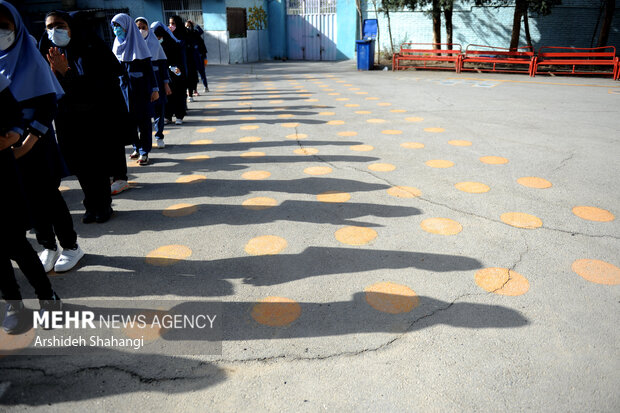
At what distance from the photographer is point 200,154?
5402 millimetres

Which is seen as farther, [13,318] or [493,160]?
[493,160]

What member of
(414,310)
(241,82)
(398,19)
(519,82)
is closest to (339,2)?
(398,19)

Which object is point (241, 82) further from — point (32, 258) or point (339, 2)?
point (32, 258)

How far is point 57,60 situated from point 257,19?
21.0 meters

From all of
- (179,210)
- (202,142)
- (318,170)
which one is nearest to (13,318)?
(179,210)

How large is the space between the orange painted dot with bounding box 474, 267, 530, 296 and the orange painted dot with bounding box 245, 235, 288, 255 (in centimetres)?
138

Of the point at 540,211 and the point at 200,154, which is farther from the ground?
the point at 200,154

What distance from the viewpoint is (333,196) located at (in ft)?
12.7

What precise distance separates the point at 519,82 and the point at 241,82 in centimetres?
876

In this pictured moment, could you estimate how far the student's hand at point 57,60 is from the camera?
9.67 feet

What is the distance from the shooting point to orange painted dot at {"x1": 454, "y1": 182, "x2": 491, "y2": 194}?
3.87 meters

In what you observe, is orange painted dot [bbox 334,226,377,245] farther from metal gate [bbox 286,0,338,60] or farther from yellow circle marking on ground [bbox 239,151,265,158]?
metal gate [bbox 286,0,338,60]

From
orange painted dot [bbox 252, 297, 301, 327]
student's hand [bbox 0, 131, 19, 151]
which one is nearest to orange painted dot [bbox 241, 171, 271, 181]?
orange painted dot [bbox 252, 297, 301, 327]

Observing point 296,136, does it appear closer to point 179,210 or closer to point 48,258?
point 179,210
